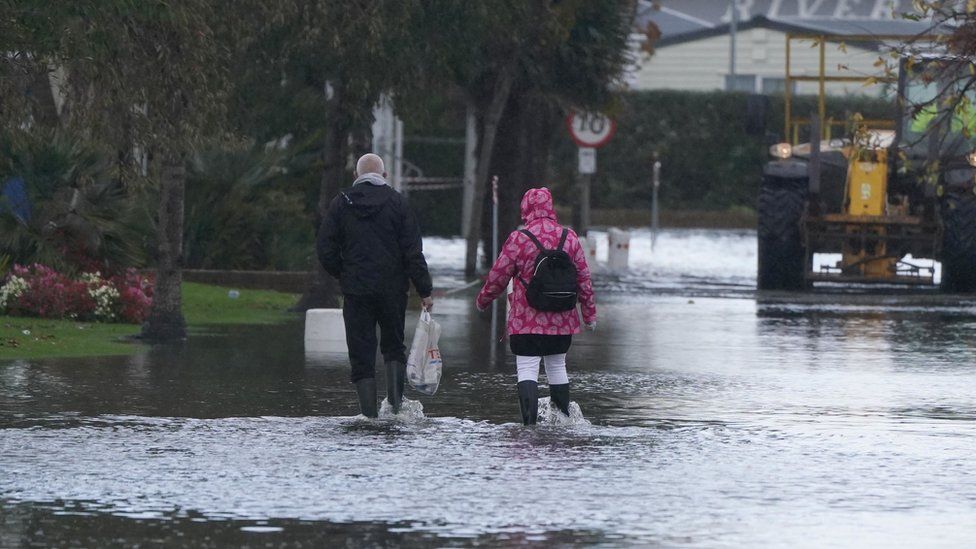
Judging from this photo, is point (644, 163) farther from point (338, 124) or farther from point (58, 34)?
point (58, 34)

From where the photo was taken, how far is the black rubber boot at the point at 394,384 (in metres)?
13.6

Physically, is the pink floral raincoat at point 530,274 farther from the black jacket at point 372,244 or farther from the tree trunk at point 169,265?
the tree trunk at point 169,265

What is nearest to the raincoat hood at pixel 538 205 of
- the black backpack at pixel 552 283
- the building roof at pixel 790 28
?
the black backpack at pixel 552 283

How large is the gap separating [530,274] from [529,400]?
0.76 metres

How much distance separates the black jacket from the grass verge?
15.0 feet

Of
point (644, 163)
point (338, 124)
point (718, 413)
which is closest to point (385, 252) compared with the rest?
point (718, 413)

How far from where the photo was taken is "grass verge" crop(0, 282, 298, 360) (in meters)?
18.1

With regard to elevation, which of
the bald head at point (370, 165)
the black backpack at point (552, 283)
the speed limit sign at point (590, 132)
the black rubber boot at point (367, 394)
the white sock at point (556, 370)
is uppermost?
the speed limit sign at point (590, 132)

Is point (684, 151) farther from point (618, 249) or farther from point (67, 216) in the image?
point (67, 216)

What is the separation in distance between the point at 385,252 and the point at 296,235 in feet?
49.9

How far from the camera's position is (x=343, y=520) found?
954 centimetres

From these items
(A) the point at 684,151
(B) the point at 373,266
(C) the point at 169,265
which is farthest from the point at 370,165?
(A) the point at 684,151

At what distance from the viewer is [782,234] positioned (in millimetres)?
27688

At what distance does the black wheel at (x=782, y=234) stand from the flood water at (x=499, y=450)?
7645 millimetres
